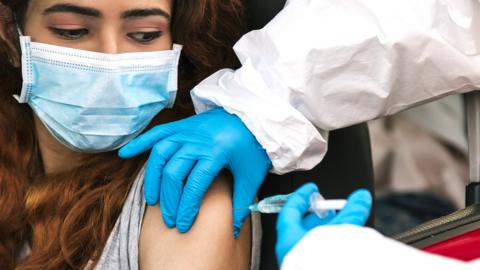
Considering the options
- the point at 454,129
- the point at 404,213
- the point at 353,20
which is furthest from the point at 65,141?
the point at 454,129

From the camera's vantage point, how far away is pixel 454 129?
398 cm

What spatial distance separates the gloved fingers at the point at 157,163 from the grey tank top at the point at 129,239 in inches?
3.5

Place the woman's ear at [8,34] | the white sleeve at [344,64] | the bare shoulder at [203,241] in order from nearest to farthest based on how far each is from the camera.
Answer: the bare shoulder at [203,241], the white sleeve at [344,64], the woman's ear at [8,34]

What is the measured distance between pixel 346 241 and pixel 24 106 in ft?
4.04

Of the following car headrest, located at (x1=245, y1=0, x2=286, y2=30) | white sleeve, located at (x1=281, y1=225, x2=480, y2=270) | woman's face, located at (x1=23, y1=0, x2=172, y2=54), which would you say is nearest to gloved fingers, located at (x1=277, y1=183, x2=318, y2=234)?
white sleeve, located at (x1=281, y1=225, x2=480, y2=270)

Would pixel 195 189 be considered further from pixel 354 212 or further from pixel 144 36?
pixel 354 212

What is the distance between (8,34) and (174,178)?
535 millimetres

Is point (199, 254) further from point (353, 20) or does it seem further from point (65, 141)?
point (353, 20)

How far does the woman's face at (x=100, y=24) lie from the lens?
6.15 ft

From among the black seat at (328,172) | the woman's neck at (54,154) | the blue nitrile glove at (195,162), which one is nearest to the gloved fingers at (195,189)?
the blue nitrile glove at (195,162)

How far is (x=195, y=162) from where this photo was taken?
183 cm

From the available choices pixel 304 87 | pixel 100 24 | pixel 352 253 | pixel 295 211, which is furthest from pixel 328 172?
pixel 352 253

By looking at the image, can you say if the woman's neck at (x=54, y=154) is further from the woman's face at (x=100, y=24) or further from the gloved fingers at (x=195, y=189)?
the gloved fingers at (x=195, y=189)

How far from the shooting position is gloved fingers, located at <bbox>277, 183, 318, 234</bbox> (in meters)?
1.28
